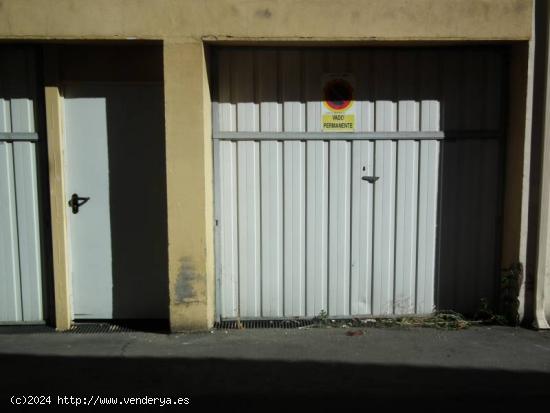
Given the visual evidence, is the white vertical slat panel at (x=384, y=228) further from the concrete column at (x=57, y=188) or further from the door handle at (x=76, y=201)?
the concrete column at (x=57, y=188)

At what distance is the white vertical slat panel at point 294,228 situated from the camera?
5.26 metres

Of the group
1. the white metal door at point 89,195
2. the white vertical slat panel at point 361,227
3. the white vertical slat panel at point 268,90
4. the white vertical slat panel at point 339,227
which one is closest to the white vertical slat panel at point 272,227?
the white vertical slat panel at point 268,90

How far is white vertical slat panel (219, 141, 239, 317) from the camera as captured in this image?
525 cm

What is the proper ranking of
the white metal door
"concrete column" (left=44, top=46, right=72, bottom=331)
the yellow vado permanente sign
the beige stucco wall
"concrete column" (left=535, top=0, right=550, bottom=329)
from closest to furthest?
the beige stucco wall < "concrete column" (left=535, top=0, right=550, bottom=329) < "concrete column" (left=44, top=46, right=72, bottom=331) < the white metal door < the yellow vado permanente sign

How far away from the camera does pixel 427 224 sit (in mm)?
5363

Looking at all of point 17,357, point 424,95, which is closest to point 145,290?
point 17,357

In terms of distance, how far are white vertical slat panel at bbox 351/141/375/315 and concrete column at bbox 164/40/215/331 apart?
→ 143cm

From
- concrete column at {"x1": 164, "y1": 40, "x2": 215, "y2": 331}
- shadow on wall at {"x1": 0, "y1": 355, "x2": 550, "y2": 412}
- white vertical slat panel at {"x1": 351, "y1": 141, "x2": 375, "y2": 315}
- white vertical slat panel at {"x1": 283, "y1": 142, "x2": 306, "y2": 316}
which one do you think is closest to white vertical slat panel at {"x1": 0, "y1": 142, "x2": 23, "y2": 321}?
shadow on wall at {"x1": 0, "y1": 355, "x2": 550, "y2": 412}

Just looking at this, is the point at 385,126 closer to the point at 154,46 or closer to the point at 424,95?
the point at 424,95

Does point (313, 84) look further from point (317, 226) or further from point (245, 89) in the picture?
point (317, 226)

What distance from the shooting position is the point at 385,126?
5270mm

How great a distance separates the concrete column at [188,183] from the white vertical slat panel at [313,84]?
970mm

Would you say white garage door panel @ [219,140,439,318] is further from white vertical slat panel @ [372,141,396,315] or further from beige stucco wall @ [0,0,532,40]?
beige stucco wall @ [0,0,532,40]

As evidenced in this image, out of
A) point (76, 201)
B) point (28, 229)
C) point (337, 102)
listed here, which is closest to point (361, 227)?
point (337, 102)
